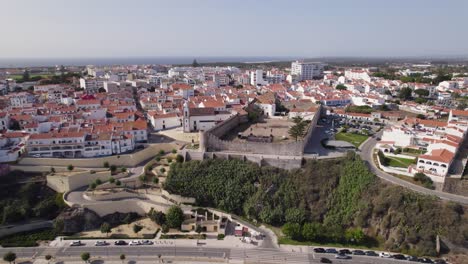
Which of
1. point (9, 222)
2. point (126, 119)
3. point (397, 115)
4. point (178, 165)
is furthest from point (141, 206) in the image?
point (397, 115)

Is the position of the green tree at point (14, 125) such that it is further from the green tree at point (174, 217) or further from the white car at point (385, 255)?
the white car at point (385, 255)

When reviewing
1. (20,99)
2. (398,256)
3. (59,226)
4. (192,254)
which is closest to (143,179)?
(59,226)

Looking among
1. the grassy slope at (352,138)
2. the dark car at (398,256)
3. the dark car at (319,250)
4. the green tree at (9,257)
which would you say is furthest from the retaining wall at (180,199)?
the grassy slope at (352,138)

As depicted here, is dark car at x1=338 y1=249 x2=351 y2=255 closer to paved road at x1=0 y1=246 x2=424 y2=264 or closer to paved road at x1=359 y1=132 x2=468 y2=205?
paved road at x1=0 y1=246 x2=424 y2=264

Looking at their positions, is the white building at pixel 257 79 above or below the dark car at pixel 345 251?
above

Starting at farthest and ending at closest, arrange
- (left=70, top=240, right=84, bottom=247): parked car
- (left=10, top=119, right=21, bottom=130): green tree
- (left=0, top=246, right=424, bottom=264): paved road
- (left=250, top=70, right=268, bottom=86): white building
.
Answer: (left=250, top=70, right=268, bottom=86): white building
(left=10, top=119, right=21, bottom=130): green tree
(left=70, top=240, right=84, bottom=247): parked car
(left=0, top=246, right=424, bottom=264): paved road

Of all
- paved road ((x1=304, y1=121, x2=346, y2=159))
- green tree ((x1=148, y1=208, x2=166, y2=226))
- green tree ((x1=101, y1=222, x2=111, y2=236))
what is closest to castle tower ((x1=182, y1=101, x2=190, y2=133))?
green tree ((x1=148, y1=208, x2=166, y2=226))
